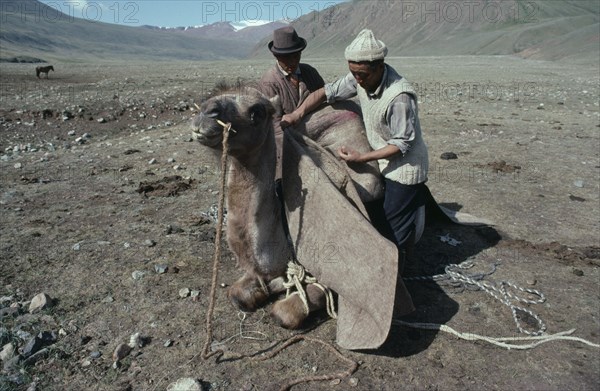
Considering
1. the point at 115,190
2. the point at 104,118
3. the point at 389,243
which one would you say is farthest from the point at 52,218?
the point at 104,118

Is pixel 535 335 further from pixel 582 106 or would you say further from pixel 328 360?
pixel 582 106

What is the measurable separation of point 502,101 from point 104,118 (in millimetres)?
13085

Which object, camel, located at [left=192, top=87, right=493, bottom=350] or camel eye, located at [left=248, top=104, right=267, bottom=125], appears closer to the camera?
camel eye, located at [left=248, top=104, right=267, bottom=125]

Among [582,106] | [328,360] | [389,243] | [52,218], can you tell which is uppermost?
[582,106]

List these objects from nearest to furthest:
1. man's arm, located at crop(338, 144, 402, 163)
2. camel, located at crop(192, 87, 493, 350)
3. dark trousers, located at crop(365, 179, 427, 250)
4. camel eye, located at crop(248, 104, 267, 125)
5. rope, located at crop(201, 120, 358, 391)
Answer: rope, located at crop(201, 120, 358, 391) → camel eye, located at crop(248, 104, 267, 125) → camel, located at crop(192, 87, 493, 350) → man's arm, located at crop(338, 144, 402, 163) → dark trousers, located at crop(365, 179, 427, 250)

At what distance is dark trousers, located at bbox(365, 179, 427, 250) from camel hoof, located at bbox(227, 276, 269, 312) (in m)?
1.29

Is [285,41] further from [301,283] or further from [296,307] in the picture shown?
[296,307]

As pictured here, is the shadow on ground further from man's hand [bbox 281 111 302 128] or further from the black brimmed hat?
the black brimmed hat

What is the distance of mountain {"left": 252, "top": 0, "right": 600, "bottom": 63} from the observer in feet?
253

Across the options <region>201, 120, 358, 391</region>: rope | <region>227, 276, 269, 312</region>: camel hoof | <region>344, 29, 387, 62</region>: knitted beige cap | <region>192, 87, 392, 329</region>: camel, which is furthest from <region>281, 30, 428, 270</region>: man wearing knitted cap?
<region>227, 276, 269, 312</region>: camel hoof

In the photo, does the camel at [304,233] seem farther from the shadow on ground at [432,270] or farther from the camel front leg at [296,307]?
the shadow on ground at [432,270]

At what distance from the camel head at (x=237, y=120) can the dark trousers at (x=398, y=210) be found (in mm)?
1336

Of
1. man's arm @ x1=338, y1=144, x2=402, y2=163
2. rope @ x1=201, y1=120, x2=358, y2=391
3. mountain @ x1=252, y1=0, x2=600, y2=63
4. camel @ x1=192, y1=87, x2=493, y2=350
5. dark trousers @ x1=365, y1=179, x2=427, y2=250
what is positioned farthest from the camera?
mountain @ x1=252, y1=0, x2=600, y2=63

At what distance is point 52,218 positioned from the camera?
6211 millimetres
